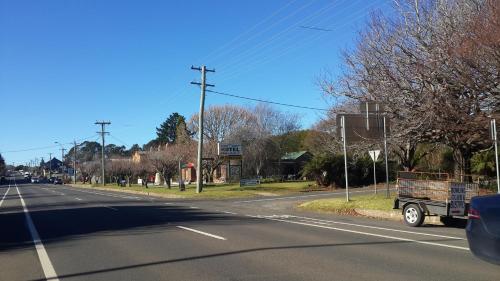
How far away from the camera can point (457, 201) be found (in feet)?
50.8

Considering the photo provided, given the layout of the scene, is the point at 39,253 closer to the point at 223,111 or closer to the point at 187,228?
the point at 187,228

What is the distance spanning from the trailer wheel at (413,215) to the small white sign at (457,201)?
0.94m

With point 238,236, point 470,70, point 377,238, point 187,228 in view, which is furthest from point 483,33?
point 187,228

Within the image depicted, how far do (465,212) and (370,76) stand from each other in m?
8.69

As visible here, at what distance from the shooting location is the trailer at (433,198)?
15469mm

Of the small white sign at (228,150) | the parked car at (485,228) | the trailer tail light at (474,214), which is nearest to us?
the parked car at (485,228)

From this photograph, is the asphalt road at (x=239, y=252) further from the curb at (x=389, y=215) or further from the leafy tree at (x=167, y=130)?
the leafy tree at (x=167, y=130)

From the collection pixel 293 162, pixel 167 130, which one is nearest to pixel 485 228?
pixel 293 162

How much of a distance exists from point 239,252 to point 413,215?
7638 mm

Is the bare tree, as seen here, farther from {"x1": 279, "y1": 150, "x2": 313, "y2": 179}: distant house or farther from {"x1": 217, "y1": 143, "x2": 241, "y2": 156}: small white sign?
{"x1": 279, "y1": 150, "x2": 313, "y2": 179}: distant house

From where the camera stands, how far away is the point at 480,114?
19.5 meters

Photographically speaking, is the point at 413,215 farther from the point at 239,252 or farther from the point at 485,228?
the point at 485,228

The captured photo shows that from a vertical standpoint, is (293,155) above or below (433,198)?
above

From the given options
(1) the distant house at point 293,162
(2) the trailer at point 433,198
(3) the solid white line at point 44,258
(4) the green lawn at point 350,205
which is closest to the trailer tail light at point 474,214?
(3) the solid white line at point 44,258
